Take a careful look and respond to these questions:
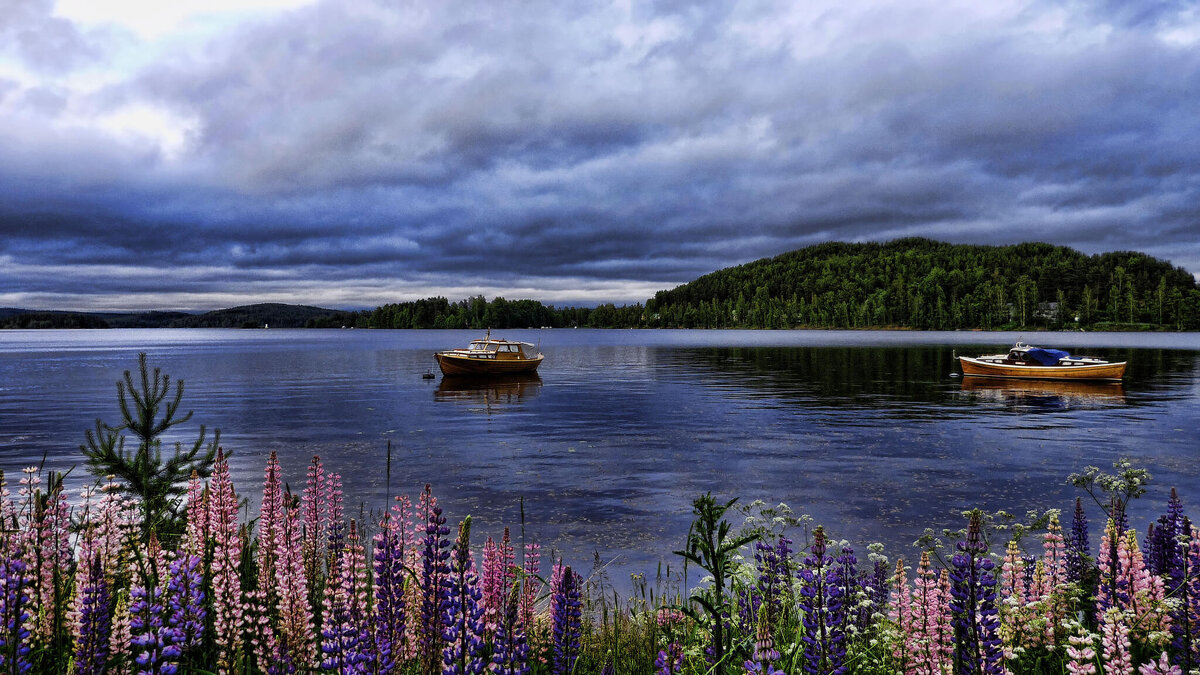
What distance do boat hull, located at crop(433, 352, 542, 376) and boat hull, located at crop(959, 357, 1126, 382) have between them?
4093cm

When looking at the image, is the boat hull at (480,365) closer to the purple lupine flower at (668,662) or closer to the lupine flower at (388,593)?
the lupine flower at (388,593)

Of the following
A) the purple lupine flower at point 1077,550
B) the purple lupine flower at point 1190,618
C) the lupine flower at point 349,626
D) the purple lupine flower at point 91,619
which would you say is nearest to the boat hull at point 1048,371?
the purple lupine flower at point 1077,550

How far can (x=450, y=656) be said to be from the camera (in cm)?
304

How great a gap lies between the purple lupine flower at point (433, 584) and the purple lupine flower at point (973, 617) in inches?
91.0

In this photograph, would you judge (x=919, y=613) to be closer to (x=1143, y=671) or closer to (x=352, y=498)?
(x=1143, y=671)

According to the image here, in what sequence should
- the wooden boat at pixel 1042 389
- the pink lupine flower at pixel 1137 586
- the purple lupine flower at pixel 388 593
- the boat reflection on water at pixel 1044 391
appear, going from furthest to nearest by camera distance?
1. the wooden boat at pixel 1042 389
2. the boat reflection on water at pixel 1044 391
3. the pink lupine flower at pixel 1137 586
4. the purple lupine flower at pixel 388 593

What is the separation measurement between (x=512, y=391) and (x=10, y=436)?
33.7m

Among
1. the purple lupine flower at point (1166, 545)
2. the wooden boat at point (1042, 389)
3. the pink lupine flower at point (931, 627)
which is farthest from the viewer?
the wooden boat at point (1042, 389)

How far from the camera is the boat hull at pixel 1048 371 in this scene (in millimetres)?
59781

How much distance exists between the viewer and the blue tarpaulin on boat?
6431 centimetres

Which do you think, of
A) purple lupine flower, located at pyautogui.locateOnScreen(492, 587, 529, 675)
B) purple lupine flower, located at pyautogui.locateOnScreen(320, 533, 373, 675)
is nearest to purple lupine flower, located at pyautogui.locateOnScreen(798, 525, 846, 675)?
purple lupine flower, located at pyautogui.locateOnScreen(492, 587, 529, 675)

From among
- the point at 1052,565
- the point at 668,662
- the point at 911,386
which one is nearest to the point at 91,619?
the point at 668,662

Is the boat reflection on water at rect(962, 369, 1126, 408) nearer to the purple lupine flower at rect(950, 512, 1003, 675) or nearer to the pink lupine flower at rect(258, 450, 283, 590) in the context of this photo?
the purple lupine flower at rect(950, 512, 1003, 675)

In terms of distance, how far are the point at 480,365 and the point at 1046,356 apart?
175 ft
